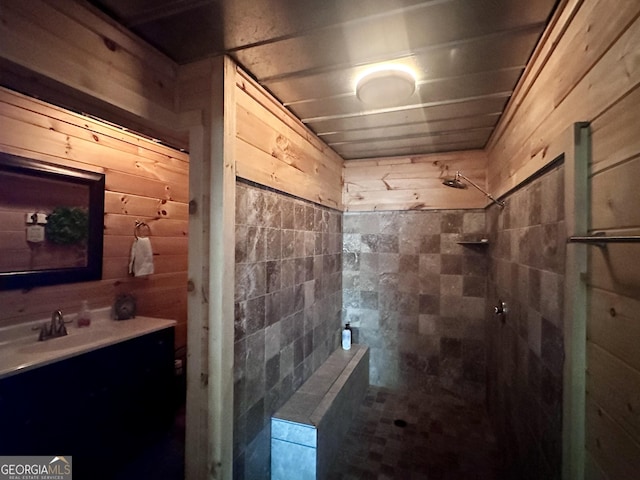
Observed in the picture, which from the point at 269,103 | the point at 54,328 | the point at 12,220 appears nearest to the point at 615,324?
the point at 269,103

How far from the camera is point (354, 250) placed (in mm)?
2863

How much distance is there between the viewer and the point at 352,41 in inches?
45.3

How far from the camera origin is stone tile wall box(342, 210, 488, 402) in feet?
8.38

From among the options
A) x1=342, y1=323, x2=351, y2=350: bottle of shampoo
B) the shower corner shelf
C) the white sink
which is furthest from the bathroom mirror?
the shower corner shelf

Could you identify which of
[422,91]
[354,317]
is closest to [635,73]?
[422,91]

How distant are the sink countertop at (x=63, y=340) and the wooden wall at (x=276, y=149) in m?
1.27

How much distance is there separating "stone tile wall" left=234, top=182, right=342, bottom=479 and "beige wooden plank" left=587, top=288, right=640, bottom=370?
1.30 metres

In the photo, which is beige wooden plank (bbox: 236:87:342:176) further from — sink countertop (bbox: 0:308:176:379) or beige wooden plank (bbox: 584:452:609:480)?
beige wooden plank (bbox: 584:452:609:480)

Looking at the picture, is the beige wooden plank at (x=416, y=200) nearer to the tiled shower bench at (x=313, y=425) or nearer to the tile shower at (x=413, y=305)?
the tile shower at (x=413, y=305)

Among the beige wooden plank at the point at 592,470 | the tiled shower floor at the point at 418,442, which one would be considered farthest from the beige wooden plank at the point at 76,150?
the beige wooden plank at the point at 592,470

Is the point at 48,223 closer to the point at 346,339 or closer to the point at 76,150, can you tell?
the point at 76,150

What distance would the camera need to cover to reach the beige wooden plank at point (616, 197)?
2.25 ft

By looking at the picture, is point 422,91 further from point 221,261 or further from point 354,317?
point 354,317

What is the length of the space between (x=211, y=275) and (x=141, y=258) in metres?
1.34
